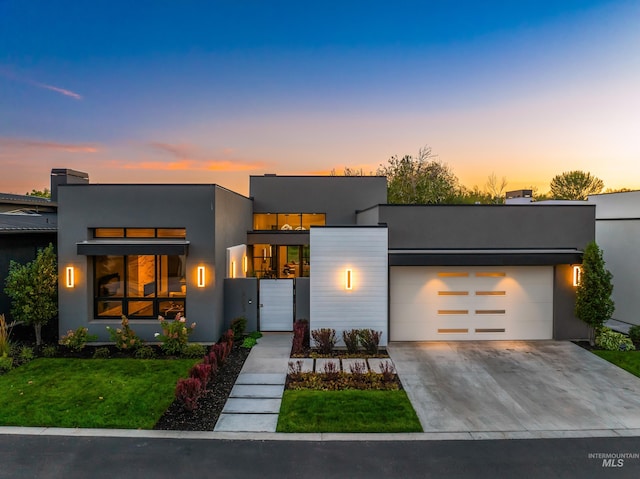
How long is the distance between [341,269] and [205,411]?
527 centimetres

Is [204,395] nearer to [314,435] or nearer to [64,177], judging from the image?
[314,435]

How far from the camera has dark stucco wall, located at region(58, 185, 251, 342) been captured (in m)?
10.6

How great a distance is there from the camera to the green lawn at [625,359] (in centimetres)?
879

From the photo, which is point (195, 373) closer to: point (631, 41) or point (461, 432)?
point (461, 432)

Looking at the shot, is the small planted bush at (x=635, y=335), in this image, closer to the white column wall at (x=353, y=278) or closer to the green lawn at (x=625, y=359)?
the green lawn at (x=625, y=359)

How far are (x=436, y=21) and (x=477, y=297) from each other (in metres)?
12.3

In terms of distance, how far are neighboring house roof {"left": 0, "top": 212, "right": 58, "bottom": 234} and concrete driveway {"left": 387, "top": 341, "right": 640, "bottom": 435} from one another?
11601 millimetres

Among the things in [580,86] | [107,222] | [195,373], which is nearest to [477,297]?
[195,373]

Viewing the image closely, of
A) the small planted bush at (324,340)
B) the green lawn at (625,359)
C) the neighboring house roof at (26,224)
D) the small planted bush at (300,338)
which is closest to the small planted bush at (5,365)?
the neighboring house roof at (26,224)

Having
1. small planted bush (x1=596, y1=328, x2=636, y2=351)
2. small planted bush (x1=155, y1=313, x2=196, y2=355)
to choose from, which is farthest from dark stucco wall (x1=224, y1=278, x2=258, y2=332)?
small planted bush (x1=596, y1=328, x2=636, y2=351)

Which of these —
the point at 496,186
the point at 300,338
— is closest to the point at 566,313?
the point at 300,338

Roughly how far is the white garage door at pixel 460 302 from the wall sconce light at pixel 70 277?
9.75 meters

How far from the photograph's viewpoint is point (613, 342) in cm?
1034

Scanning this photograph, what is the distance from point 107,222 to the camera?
35.0 ft
